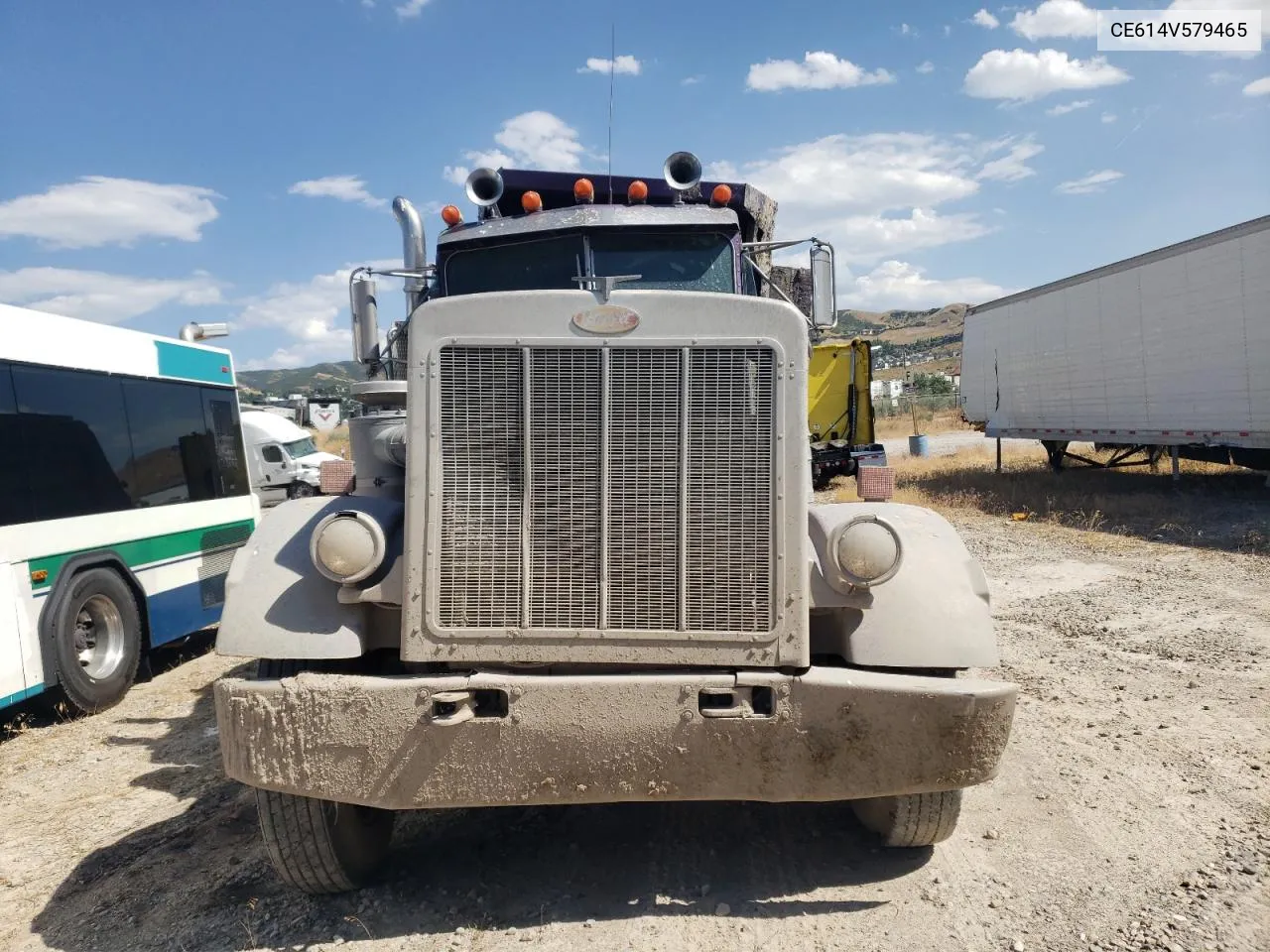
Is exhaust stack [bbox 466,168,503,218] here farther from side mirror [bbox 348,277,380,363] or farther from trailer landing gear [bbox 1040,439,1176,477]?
trailer landing gear [bbox 1040,439,1176,477]

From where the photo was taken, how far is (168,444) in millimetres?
7469

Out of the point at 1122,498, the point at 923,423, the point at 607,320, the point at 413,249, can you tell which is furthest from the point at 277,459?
the point at 923,423

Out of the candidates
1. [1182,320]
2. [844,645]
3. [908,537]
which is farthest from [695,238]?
[1182,320]

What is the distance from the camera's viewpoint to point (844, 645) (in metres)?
3.13

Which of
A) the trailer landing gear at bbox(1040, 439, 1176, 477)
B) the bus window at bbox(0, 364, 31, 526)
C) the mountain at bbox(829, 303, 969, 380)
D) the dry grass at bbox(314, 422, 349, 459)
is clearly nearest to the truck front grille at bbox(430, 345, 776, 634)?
the bus window at bbox(0, 364, 31, 526)

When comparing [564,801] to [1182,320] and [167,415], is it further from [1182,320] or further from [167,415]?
[1182,320]

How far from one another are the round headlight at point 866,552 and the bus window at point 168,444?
6.17 meters

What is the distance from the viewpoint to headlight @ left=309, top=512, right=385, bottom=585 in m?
3.04

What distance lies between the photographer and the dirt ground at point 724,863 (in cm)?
310

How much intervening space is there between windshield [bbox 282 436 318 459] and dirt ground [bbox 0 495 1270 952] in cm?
1352

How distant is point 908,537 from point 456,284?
284 centimetres

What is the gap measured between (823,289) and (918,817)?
2856 millimetres

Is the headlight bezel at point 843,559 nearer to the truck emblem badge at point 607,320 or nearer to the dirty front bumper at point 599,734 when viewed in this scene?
the dirty front bumper at point 599,734

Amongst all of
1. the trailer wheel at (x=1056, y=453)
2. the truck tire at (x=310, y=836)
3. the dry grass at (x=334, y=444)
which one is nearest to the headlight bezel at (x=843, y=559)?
the truck tire at (x=310, y=836)
